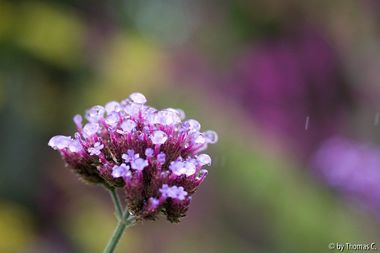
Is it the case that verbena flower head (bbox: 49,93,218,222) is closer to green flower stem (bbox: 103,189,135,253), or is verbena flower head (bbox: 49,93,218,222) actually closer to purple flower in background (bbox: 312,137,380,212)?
green flower stem (bbox: 103,189,135,253)

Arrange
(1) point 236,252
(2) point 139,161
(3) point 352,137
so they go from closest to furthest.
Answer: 1. (2) point 139,161
2. (1) point 236,252
3. (3) point 352,137

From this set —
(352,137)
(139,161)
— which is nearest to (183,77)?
(352,137)

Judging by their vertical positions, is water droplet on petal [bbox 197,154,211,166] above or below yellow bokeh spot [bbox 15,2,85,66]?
above

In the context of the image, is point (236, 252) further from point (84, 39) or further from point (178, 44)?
point (178, 44)

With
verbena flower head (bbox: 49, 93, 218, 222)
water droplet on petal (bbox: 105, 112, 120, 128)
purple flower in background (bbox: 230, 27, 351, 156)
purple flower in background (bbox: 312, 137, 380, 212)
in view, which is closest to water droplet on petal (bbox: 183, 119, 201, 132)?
verbena flower head (bbox: 49, 93, 218, 222)

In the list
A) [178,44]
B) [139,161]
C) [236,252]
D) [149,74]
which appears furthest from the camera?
[178,44]

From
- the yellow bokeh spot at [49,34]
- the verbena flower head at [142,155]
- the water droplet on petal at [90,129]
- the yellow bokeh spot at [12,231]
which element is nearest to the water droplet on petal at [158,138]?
the verbena flower head at [142,155]
